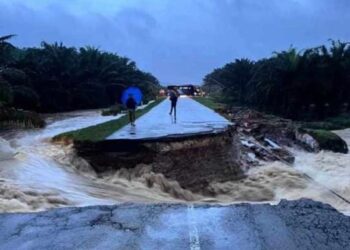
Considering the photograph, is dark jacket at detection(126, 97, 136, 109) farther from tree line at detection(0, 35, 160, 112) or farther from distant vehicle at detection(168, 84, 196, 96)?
distant vehicle at detection(168, 84, 196, 96)

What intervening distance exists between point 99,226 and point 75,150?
802cm

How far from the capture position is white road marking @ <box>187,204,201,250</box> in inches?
268

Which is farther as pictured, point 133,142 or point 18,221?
point 133,142

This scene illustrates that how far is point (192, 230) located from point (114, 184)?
6529mm

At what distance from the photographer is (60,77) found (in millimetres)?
42281

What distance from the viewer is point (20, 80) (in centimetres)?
3388

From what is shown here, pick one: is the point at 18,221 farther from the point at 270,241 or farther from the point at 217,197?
the point at 217,197

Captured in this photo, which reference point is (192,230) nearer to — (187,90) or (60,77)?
(60,77)

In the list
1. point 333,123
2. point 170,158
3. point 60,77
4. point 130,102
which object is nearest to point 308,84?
point 333,123

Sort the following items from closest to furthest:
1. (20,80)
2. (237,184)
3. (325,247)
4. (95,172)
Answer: (325,247) < (95,172) < (237,184) < (20,80)

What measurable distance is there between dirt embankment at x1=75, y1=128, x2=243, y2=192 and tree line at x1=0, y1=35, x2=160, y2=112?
14.0 meters

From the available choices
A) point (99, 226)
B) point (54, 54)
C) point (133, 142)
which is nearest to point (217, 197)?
point (133, 142)

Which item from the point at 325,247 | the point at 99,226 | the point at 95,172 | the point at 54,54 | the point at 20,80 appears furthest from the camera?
the point at 54,54

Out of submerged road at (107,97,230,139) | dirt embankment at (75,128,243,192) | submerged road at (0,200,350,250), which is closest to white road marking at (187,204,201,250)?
submerged road at (0,200,350,250)
